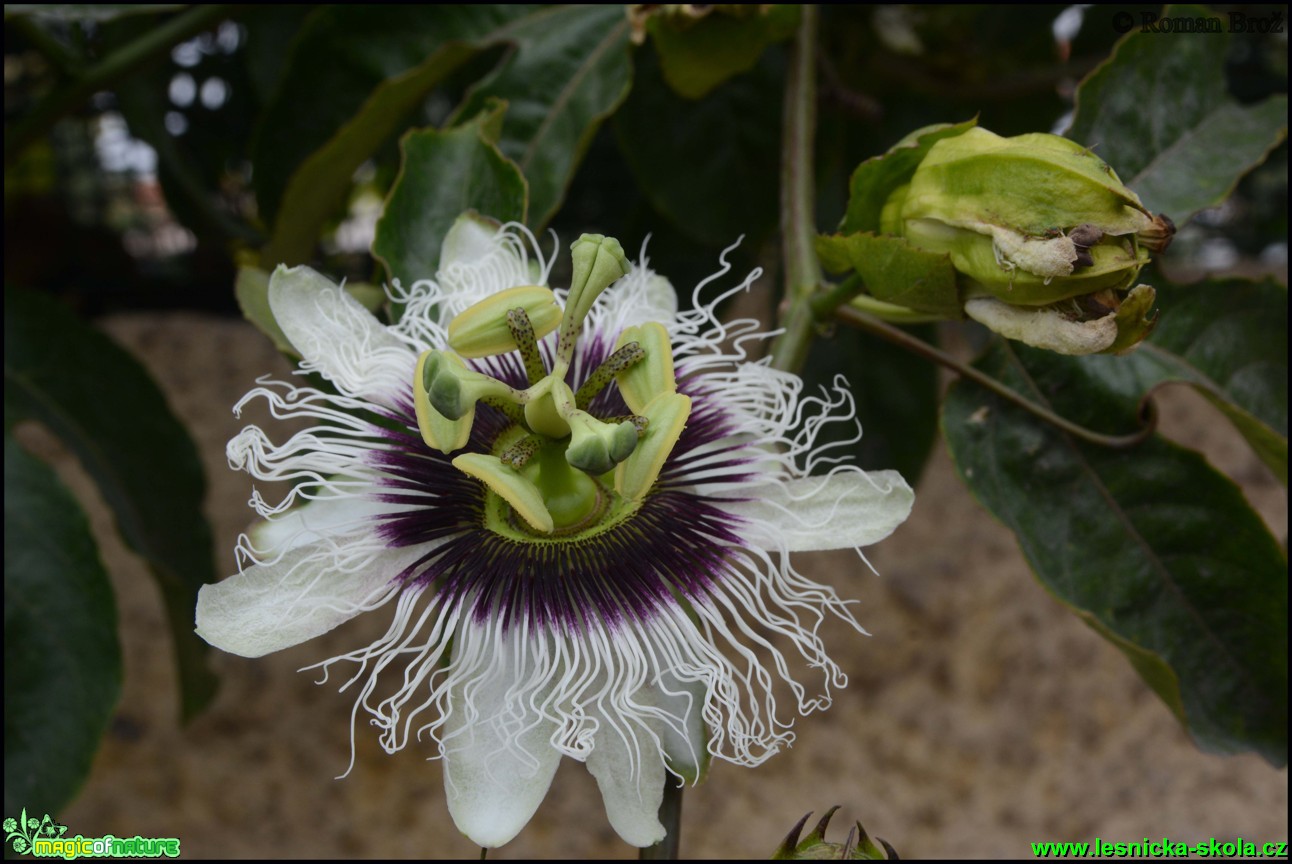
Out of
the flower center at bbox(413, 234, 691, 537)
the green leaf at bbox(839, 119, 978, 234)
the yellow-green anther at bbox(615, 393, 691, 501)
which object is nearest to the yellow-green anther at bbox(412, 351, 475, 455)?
the flower center at bbox(413, 234, 691, 537)

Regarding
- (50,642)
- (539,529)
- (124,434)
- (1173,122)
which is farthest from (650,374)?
(124,434)

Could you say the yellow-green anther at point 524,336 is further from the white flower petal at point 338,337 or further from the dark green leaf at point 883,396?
the dark green leaf at point 883,396

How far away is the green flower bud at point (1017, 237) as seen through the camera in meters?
0.65

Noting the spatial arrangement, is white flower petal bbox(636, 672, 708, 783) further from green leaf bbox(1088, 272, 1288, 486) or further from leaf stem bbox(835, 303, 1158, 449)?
green leaf bbox(1088, 272, 1288, 486)

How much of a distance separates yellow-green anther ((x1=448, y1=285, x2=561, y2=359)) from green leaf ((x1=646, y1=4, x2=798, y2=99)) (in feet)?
1.31

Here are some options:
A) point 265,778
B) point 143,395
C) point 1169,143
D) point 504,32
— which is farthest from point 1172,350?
point 265,778

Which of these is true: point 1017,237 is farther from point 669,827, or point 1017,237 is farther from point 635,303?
point 669,827

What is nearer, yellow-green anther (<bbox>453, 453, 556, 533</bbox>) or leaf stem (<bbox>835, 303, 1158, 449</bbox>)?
yellow-green anther (<bbox>453, 453, 556, 533</bbox>)

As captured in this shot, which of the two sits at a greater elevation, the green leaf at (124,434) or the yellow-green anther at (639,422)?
the yellow-green anther at (639,422)

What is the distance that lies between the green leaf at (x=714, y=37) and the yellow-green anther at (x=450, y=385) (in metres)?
0.47

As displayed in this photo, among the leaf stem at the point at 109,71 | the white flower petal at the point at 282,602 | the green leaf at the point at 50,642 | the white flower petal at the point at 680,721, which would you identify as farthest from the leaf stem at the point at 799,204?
the green leaf at the point at 50,642

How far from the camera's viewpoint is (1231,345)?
1.06 meters

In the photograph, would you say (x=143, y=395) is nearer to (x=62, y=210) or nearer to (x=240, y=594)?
(x=240, y=594)

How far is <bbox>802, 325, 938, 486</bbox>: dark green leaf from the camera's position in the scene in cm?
151
